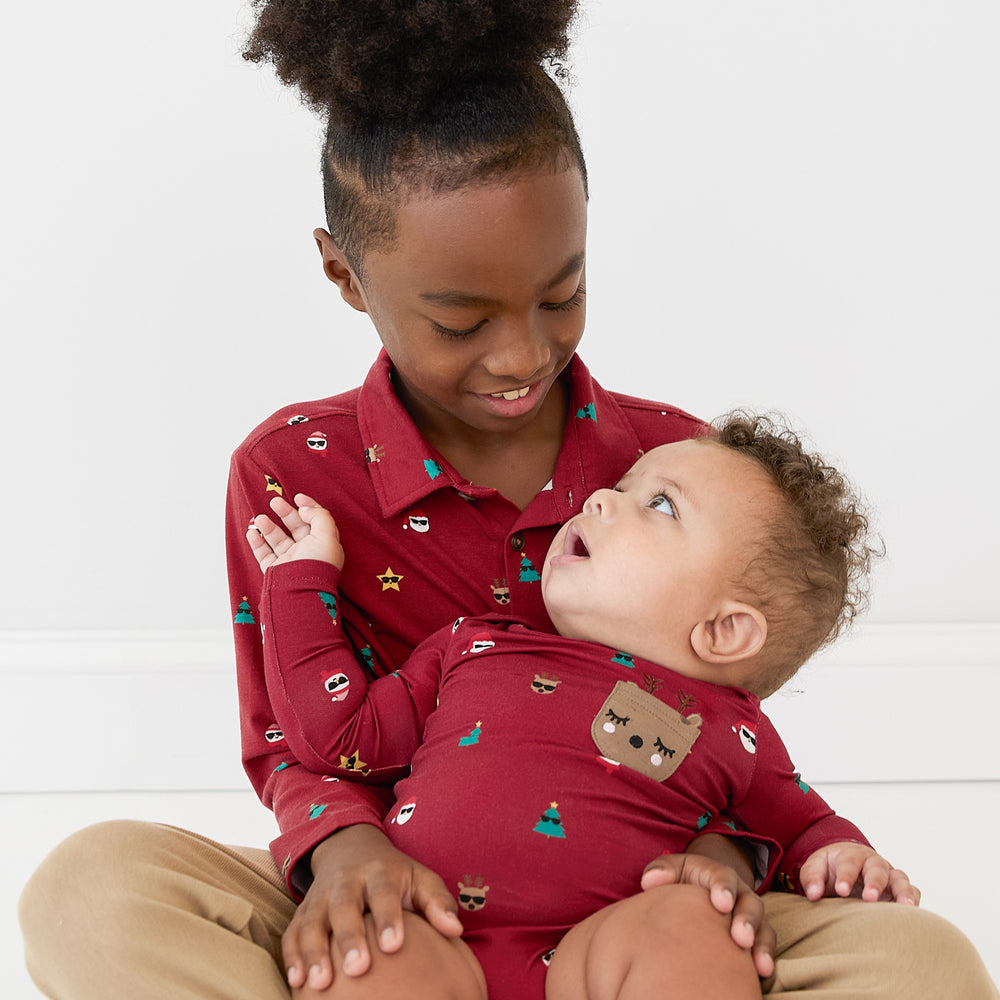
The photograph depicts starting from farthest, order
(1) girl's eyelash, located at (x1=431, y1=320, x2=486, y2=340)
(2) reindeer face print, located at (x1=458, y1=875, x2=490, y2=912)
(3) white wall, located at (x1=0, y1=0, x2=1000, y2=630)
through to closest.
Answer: (3) white wall, located at (x1=0, y1=0, x2=1000, y2=630)
(1) girl's eyelash, located at (x1=431, y1=320, x2=486, y2=340)
(2) reindeer face print, located at (x1=458, y1=875, x2=490, y2=912)

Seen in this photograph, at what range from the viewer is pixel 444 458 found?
1.34 metres

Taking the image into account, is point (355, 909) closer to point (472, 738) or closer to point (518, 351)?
point (472, 738)

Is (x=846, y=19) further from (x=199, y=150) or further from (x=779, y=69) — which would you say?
(x=199, y=150)

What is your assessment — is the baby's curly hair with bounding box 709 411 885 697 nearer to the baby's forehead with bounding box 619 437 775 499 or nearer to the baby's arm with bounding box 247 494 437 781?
the baby's forehead with bounding box 619 437 775 499

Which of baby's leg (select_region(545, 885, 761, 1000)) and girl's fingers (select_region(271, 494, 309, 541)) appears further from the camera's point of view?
girl's fingers (select_region(271, 494, 309, 541))

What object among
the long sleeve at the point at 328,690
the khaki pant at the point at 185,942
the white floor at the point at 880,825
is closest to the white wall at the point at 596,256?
the white floor at the point at 880,825

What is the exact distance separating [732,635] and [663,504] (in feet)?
0.46

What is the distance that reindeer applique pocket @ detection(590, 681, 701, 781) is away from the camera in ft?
3.67

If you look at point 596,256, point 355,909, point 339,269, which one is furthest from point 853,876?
point 596,256

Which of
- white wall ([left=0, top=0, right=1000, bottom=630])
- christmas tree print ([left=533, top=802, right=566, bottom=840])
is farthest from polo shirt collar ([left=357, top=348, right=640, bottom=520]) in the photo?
white wall ([left=0, top=0, right=1000, bottom=630])

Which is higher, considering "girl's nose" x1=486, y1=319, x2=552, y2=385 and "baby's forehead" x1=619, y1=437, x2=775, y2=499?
"girl's nose" x1=486, y1=319, x2=552, y2=385

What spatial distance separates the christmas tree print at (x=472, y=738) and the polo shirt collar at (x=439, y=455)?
26 cm

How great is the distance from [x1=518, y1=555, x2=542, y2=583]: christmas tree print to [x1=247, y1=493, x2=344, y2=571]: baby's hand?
0.58ft

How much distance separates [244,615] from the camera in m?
1.32
